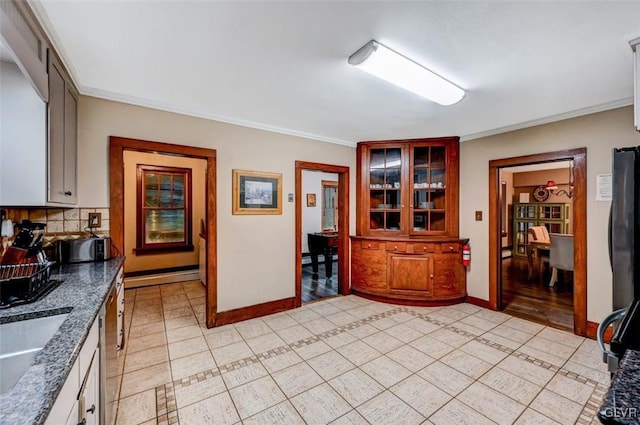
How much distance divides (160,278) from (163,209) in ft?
3.98

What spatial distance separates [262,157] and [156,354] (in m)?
2.33

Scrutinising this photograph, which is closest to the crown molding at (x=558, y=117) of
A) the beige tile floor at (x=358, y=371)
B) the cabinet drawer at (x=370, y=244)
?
the cabinet drawer at (x=370, y=244)

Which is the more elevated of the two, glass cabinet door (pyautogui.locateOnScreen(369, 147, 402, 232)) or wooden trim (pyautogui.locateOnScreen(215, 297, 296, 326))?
glass cabinet door (pyautogui.locateOnScreen(369, 147, 402, 232))

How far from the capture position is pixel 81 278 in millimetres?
1743

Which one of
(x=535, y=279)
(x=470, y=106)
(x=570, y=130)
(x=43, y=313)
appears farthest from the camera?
(x=535, y=279)

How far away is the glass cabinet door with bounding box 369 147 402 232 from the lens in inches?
160

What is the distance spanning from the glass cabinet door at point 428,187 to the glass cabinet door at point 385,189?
0.23m

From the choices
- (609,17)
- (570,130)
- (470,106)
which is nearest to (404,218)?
(470,106)

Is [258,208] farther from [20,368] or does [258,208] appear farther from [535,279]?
[535,279]

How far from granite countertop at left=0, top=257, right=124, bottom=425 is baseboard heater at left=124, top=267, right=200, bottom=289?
109 inches

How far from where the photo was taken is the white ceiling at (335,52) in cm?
142

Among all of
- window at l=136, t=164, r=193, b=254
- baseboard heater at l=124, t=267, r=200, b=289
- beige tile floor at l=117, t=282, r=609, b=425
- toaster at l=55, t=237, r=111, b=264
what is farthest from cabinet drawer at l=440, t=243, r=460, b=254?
window at l=136, t=164, r=193, b=254

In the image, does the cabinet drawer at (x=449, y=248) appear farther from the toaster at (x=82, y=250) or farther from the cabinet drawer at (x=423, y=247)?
the toaster at (x=82, y=250)

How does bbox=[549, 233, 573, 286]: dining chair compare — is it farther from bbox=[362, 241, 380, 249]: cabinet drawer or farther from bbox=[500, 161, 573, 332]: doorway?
bbox=[362, 241, 380, 249]: cabinet drawer
